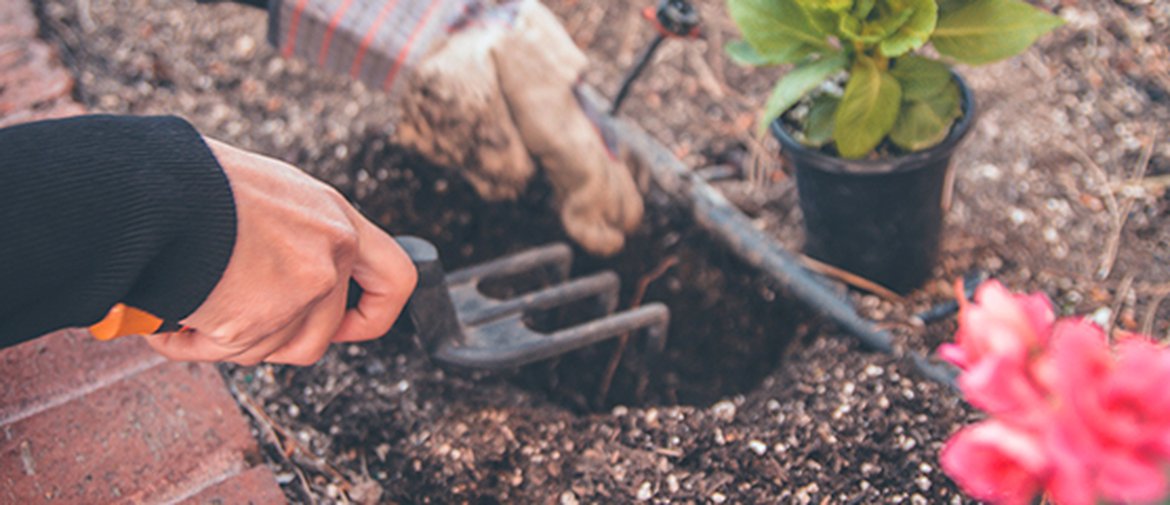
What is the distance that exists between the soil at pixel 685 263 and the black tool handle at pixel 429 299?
13 centimetres

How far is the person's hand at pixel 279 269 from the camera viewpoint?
0.95 metres

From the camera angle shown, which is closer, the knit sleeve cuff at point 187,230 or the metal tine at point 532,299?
the knit sleeve cuff at point 187,230

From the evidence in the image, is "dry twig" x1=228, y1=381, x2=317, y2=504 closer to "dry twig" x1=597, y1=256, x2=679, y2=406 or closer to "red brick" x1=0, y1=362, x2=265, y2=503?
"red brick" x1=0, y1=362, x2=265, y2=503

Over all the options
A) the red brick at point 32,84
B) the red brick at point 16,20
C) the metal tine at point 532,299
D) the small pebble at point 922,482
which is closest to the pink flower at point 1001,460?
the small pebble at point 922,482

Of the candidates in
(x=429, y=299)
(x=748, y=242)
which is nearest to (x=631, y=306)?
(x=748, y=242)

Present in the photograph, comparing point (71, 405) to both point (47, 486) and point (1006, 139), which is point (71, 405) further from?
point (1006, 139)

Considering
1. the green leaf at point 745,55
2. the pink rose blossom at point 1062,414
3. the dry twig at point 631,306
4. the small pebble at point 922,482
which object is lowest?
the dry twig at point 631,306

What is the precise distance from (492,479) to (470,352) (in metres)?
0.18

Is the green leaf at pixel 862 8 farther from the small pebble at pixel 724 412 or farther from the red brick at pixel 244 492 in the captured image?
the red brick at pixel 244 492

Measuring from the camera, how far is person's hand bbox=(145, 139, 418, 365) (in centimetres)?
95

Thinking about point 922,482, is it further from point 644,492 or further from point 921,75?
point 921,75

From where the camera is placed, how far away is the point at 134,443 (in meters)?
1.25

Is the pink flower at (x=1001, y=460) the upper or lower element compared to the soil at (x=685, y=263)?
upper

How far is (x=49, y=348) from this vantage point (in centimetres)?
136
